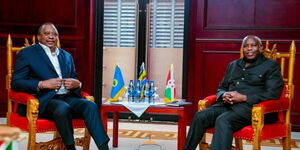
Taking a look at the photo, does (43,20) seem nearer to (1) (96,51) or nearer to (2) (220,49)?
(1) (96,51)

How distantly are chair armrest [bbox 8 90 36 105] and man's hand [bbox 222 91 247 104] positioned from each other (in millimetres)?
1374

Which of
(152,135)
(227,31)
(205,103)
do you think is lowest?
(152,135)

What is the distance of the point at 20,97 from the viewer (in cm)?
330

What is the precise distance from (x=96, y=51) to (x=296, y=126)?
244 centimetres

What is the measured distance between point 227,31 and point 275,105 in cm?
210

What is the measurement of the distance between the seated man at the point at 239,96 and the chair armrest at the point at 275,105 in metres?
0.05

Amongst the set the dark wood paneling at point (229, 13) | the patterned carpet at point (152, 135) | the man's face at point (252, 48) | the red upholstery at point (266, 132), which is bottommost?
the patterned carpet at point (152, 135)

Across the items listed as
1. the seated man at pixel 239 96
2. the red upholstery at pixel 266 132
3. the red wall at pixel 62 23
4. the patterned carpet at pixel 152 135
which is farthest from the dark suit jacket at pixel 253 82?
the red wall at pixel 62 23

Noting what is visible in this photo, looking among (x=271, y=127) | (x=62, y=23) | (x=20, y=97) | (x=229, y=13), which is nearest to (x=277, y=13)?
(x=229, y=13)

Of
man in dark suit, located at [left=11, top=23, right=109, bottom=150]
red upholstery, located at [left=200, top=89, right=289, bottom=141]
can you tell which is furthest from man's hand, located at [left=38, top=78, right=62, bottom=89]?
red upholstery, located at [left=200, top=89, right=289, bottom=141]

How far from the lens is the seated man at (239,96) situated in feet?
10.3

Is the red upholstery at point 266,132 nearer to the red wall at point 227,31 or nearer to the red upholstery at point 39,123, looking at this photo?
the red upholstery at point 39,123

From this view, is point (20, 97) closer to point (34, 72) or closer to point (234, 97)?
point (34, 72)

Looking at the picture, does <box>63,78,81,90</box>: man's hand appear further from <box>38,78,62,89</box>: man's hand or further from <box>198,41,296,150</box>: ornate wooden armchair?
<box>198,41,296,150</box>: ornate wooden armchair
